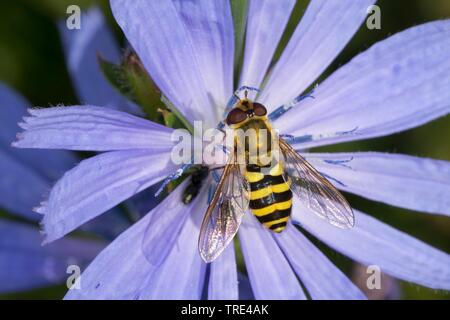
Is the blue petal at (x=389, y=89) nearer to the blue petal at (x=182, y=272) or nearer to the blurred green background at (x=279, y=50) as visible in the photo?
the blue petal at (x=182, y=272)

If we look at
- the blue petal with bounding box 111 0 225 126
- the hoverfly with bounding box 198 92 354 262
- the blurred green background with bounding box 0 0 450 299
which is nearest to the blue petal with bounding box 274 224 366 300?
the hoverfly with bounding box 198 92 354 262

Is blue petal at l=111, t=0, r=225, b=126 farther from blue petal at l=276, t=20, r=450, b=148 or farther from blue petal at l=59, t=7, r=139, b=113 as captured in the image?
blue petal at l=59, t=7, r=139, b=113

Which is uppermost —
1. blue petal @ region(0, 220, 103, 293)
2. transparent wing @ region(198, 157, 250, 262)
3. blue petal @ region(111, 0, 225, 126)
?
blue petal @ region(111, 0, 225, 126)

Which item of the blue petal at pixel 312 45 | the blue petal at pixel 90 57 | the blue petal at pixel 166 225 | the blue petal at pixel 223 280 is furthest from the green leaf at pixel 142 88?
the blue petal at pixel 90 57

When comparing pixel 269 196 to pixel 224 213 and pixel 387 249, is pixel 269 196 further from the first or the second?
pixel 387 249

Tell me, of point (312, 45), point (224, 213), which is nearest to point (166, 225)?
point (224, 213)
